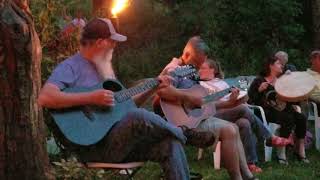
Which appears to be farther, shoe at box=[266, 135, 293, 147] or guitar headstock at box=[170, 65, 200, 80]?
shoe at box=[266, 135, 293, 147]

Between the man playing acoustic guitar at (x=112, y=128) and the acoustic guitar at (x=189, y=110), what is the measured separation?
1.00 metres

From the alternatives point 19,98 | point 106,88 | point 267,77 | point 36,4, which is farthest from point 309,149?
point 19,98

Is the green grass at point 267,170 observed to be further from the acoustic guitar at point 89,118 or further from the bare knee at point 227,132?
the acoustic guitar at point 89,118

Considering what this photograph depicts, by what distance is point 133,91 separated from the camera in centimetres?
421

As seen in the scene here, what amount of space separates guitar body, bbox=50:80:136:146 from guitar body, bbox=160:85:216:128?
3.65 ft

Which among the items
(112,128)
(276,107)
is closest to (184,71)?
(112,128)

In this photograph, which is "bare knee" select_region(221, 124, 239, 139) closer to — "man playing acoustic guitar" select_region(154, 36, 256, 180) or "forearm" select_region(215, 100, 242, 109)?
"man playing acoustic guitar" select_region(154, 36, 256, 180)

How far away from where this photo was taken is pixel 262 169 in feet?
21.5

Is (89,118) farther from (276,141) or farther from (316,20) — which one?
(316,20)

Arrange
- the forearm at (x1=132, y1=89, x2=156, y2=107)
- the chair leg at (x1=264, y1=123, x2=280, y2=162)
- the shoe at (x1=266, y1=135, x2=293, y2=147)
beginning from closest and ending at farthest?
the forearm at (x1=132, y1=89, x2=156, y2=107) → the shoe at (x1=266, y1=135, x2=293, y2=147) → the chair leg at (x1=264, y1=123, x2=280, y2=162)

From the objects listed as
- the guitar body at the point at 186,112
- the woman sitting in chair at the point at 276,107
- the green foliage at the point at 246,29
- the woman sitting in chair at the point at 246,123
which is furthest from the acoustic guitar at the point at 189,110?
the green foliage at the point at 246,29

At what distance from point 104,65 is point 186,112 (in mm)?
1157

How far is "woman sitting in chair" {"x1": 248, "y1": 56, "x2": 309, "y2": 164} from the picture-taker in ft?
23.2

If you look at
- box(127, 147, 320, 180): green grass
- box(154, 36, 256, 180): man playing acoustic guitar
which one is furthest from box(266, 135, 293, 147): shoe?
box(154, 36, 256, 180): man playing acoustic guitar
